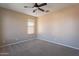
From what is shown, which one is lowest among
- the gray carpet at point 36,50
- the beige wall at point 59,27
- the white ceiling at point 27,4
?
the gray carpet at point 36,50

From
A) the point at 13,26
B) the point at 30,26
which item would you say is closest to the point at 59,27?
the point at 30,26

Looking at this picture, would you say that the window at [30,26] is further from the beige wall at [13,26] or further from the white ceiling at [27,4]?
the white ceiling at [27,4]

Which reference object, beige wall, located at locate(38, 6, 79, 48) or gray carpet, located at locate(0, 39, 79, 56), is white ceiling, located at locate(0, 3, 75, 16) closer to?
beige wall, located at locate(38, 6, 79, 48)

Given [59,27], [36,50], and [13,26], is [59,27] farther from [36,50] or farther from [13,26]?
[13,26]

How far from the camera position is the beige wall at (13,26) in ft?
6.03

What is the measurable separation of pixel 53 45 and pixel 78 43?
1.85ft

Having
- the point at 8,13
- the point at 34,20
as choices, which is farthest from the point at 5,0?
the point at 34,20

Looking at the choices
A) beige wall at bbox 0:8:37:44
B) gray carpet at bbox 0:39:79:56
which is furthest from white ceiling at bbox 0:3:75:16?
gray carpet at bbox 0:39:79:56

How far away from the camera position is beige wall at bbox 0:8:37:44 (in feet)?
6.03

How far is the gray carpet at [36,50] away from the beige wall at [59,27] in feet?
0.50

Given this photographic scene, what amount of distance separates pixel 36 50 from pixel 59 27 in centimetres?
80

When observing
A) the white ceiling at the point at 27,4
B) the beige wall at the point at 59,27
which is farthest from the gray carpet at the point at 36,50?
the white ceiling at the point at 27,4

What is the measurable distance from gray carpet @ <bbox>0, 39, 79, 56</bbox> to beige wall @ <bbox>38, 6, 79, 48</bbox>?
15 cm

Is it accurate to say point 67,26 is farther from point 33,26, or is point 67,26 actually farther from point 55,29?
point 33,26
